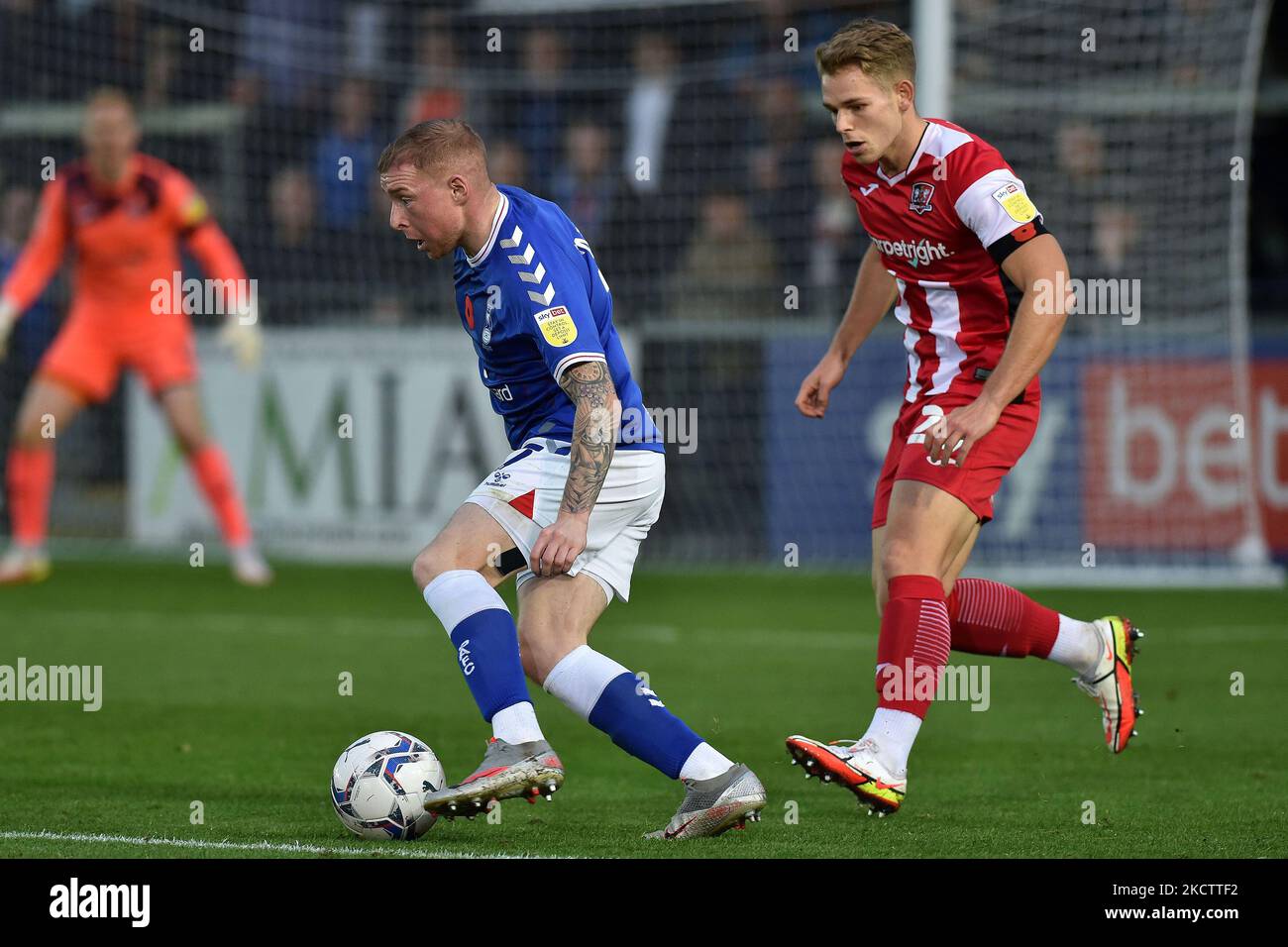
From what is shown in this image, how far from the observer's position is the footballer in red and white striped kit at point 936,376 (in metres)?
5.26

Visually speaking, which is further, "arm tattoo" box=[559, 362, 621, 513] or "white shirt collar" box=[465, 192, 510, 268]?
"white shirt collar" box=[465, 192, 510, 268]

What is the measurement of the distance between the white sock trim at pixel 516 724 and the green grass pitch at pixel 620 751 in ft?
0.89

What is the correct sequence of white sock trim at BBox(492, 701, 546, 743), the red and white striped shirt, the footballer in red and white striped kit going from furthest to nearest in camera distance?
1. the red and white striped shirt
2. the footballer in red and white striped kit
3. white sock trim at BBox(492, 701, 546, 743)

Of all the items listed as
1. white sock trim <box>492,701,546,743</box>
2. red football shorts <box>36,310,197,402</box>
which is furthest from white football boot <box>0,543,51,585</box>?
white sock trim <box>492,701,546,743</box>

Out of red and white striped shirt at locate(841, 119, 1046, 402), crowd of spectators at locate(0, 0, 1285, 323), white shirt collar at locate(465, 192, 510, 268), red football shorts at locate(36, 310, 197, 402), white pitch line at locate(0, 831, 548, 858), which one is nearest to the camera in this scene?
white pitch line at locate(0, 831, 548, 858)

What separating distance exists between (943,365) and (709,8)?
9.93m

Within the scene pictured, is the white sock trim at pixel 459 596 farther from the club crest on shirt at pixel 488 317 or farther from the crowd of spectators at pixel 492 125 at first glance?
the crowd of spectators at pixel 492 125

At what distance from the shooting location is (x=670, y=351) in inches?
544

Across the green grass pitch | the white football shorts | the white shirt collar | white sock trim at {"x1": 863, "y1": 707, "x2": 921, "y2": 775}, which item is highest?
the white shirt collar

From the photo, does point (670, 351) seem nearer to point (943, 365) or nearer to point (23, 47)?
point (23, 47)

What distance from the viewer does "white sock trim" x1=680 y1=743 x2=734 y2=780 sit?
4957mm

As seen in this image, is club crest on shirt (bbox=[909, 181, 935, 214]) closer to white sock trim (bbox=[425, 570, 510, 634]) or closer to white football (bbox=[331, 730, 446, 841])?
white sock trim (bbox=[425, 570, 510, 634])

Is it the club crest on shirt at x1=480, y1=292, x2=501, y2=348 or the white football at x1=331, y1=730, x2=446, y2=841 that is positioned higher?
the club crest on shirt at x1=480, y1=292, x2=501, y2=348
